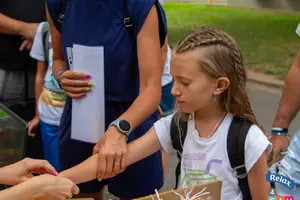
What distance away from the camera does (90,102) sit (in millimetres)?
2258

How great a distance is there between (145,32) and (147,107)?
0.31 meters

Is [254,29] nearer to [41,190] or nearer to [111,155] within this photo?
[111,155]

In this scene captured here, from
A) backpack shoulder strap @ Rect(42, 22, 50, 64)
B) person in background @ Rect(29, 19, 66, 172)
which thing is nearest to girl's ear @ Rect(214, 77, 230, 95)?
person in background @ Rect(29, 19, 66, 172)

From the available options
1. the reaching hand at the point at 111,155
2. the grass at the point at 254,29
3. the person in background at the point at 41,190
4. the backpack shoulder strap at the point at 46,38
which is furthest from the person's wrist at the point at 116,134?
the grass at the point at 254,29

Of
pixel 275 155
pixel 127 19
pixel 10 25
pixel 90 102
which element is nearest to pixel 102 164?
pixel 90 102

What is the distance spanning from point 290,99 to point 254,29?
43.0 feet

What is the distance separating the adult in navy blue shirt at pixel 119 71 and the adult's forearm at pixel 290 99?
57 centimetres

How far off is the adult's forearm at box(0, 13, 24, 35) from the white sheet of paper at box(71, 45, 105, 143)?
1090 mm

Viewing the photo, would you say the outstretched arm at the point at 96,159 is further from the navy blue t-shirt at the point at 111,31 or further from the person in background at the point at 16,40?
the person in background at the point at 16,40

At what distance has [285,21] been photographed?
1599 centimetres

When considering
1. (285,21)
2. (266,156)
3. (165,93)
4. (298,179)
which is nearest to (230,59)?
(266,156)

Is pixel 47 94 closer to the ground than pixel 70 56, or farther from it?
closer to the ground

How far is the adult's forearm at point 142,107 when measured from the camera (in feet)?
6.86

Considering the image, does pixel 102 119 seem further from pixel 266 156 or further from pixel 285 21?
pixel 285 21
